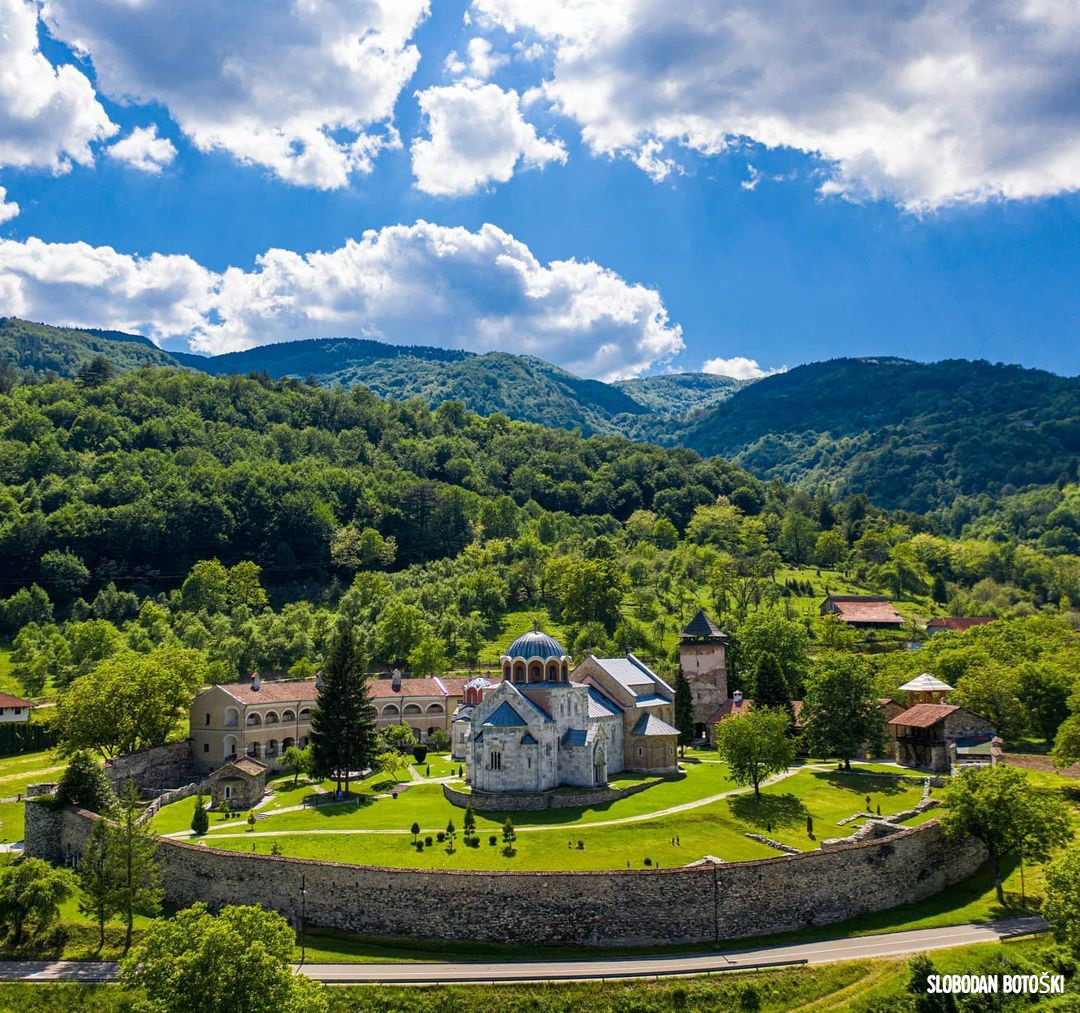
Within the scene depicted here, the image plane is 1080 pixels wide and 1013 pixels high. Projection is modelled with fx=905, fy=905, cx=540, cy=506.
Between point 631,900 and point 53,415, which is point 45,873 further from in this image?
point 53,415

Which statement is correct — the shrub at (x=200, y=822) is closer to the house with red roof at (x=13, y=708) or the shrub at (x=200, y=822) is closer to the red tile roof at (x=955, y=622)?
the house with red roof at (x=13, y=708)

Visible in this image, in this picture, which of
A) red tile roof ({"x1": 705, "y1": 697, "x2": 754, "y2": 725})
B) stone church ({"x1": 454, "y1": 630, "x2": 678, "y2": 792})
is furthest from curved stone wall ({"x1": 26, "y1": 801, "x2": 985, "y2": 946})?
red tile roof ({"x1": 705, "y1": 697, "x2": 754, "y2": 725})

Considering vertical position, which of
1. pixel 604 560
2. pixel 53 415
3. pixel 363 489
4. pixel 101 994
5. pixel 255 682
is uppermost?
pixel 53 415

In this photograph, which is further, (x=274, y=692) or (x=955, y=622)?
(x=955, y=622)

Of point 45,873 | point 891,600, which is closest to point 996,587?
point 891,600

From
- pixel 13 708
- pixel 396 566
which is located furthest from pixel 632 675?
pixel 396 566

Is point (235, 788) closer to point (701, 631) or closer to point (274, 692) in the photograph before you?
point (274, 692)

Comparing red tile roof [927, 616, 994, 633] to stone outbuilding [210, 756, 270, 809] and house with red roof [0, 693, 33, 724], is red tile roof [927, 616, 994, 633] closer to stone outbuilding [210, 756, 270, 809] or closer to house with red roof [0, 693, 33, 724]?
stone outbuilding [210, 756, 270, 809]
